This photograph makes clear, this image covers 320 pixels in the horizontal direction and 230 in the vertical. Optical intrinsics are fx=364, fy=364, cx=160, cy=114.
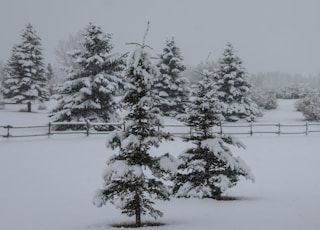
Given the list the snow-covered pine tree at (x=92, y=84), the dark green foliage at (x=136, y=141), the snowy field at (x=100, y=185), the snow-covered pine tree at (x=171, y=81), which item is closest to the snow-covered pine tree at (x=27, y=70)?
the snow-covered pine tree at (x=92, y=84)

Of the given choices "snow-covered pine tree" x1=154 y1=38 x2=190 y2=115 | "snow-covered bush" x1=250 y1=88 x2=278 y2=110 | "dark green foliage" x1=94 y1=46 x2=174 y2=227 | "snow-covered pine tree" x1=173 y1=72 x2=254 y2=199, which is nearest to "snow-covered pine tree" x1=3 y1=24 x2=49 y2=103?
"snow-covered pine tree" x1=154 y1=38 x2=190 y2=115

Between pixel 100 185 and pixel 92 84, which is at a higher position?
pixel 92 84

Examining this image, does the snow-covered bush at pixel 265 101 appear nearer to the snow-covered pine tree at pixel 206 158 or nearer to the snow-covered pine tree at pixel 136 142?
the snow-covered pine tree at pixel 206 158

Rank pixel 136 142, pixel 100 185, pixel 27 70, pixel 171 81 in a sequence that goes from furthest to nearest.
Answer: pixel 27 70 → pixel 171 81 → pixel 100 185 → pixel 136 142

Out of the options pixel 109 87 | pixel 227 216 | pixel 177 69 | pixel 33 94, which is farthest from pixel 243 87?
pixel 227 216

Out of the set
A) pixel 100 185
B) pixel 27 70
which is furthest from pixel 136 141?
pixel 27 70

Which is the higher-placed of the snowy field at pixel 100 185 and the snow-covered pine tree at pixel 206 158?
the snow-covered pine tree at pixel 206 158

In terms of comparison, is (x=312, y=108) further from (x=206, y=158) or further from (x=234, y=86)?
(x=206, y=158)

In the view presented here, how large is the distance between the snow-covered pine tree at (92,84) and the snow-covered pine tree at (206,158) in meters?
15.9

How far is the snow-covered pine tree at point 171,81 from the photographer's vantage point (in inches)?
1591

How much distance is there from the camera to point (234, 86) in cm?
4081

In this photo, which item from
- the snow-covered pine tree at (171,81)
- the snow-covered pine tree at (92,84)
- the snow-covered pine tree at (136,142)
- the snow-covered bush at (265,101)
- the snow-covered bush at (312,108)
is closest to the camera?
the snow-covered pine tree at (136,142)

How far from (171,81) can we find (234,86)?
7082mm

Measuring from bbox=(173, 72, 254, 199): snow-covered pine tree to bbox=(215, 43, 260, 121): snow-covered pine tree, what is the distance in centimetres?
2637
